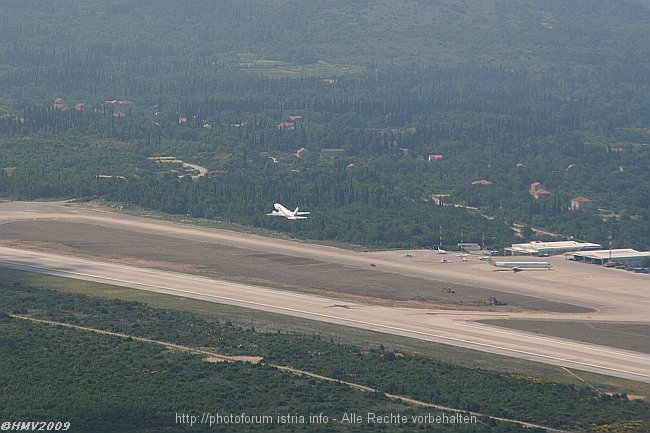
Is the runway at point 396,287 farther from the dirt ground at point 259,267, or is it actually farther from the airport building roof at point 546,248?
the airport building roof at point 546,248

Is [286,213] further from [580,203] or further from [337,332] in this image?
[337,332]

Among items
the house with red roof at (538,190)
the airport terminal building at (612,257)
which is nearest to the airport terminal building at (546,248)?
→ the airport terminal building at (612,257)

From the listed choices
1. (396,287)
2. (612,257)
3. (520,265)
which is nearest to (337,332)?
(396,287)

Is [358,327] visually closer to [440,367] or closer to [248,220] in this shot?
[440,367]

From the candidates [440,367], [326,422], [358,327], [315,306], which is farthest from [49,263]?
[326,422]

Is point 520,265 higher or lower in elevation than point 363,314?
lower

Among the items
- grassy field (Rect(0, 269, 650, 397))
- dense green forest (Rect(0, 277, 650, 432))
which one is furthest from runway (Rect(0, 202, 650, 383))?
dense green forest (Rect(0, 277, 650, 432))
